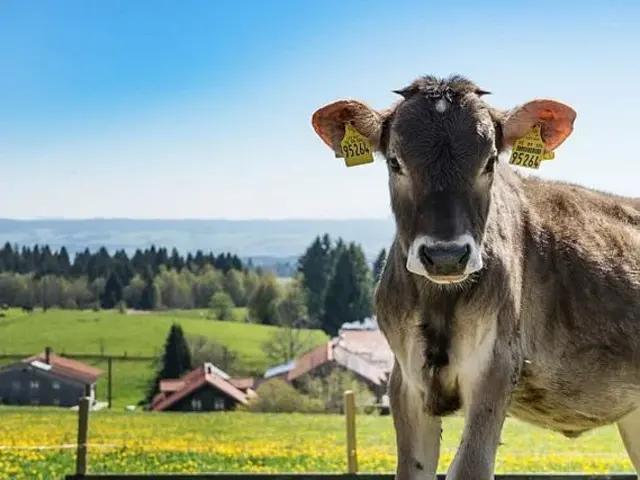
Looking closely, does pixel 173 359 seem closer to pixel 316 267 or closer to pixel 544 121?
pixel 316 267

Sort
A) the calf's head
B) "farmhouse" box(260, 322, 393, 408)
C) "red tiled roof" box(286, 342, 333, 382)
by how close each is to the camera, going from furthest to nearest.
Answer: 1. "red tiled roof" box(286, 342, 333, 382)
2. "farmhouse" box(260, 322, 393, 408)
3. the calf's head

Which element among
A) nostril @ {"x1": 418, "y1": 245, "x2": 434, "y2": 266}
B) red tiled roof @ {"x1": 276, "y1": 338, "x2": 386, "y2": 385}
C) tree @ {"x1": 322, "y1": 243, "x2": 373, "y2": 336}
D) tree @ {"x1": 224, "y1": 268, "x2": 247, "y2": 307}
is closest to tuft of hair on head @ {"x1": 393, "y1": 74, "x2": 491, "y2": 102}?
nostril @ {"x1": 418, "y1": 245, "x2": 434, "y2": 266}

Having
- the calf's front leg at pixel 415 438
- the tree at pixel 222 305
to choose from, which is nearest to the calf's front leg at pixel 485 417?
the calf's front leg at pixel 415 438

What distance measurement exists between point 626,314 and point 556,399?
781mm

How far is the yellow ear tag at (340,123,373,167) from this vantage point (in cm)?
606

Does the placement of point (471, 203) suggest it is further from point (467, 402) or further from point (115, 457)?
point (115, 457)

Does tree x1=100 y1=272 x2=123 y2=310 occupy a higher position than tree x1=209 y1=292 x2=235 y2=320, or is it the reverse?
tree x1=100 y1=272 x2=123 y2=310

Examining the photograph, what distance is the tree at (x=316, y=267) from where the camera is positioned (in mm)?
121875

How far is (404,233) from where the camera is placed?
18.1ft

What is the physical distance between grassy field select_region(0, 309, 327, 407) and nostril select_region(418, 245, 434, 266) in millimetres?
75197

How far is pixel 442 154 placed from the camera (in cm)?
536

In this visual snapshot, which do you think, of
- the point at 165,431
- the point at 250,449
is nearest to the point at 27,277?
the point at 165,431

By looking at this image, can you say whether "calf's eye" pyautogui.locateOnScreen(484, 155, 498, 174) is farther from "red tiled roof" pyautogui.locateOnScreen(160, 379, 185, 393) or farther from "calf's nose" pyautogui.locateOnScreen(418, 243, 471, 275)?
"red tiled roof" pyautogui.locateOnScreen(160, 379, 185, 393)

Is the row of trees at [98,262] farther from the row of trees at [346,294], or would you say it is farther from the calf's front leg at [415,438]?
the calf's front leg at [415,438]
